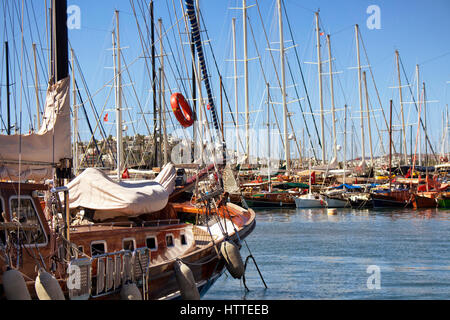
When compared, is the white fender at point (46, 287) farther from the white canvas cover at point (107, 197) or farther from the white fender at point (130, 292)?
the white canvas cover at point (107, 197)

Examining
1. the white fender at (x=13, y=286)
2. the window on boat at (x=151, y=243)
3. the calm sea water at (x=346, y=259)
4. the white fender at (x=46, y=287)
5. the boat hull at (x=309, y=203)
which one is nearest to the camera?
the white fender at (x=13, y=286)

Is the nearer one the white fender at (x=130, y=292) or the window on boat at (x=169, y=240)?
the white fender at (x=130, y=292)

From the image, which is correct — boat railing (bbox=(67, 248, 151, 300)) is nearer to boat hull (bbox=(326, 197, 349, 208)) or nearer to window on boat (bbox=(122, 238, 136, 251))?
window on boat (bbox=(122, 238, 136, 251))

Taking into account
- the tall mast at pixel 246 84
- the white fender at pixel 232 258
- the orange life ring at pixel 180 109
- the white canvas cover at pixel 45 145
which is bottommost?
the white fender at pixel 232 258

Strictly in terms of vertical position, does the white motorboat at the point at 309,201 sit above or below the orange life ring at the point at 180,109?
below

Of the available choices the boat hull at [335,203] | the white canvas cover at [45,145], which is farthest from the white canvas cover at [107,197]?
the boat hull at [335,203]

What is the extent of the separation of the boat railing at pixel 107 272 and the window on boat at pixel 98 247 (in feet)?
2.38

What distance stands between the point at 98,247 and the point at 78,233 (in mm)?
698

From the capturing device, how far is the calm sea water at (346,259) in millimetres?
18500

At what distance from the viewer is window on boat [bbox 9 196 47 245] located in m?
10.5

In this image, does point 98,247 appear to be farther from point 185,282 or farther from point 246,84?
point 246,84

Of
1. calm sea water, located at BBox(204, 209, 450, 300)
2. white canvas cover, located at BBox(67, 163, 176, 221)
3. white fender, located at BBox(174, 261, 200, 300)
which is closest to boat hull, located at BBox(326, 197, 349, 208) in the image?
calm sea water, located at BBox(204, 209, 450, 300)
